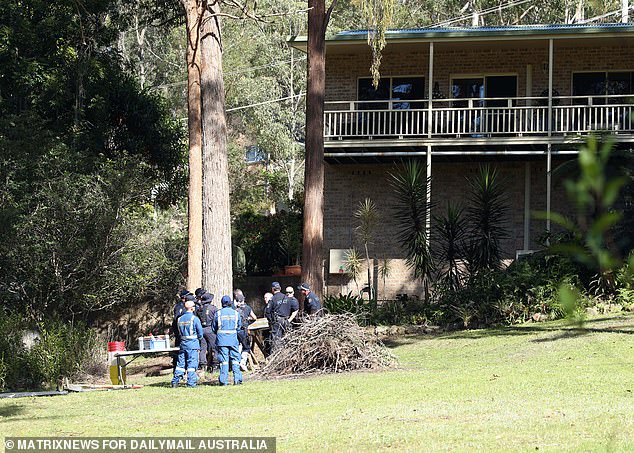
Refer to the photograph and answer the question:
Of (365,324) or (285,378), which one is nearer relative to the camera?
(285,378)

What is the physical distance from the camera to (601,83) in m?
27.9

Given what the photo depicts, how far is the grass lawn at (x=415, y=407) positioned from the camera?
9.12m

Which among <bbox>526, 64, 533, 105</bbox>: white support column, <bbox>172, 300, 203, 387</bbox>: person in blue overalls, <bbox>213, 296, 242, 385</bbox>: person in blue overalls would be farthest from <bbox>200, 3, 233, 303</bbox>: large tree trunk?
<bbox>526, 64, 533, 105</bbox>: white support column

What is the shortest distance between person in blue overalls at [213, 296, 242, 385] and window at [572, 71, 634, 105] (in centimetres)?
1636

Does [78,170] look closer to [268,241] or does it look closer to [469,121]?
→ [268,241]

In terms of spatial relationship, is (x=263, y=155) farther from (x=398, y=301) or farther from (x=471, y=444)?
(x=471, y=444)

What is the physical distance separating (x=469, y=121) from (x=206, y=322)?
11.6m

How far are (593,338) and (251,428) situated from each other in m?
9.25

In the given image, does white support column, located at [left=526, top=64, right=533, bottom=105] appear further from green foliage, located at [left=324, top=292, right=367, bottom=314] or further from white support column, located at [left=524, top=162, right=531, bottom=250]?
green foliage, located at [left=324, top=292, right=367, bottom=314]

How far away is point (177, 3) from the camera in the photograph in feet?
86.7

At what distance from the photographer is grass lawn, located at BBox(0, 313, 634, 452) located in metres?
9.12

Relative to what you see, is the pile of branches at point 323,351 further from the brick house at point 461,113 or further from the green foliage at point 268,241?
the green foliage at point 268,241

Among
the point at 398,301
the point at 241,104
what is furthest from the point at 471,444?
the point at 241,104

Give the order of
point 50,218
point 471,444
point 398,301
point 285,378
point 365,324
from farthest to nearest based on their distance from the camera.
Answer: point 398,301 < point 365,324 < point 50,218 < point 285,378 < point 471,444
